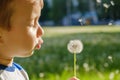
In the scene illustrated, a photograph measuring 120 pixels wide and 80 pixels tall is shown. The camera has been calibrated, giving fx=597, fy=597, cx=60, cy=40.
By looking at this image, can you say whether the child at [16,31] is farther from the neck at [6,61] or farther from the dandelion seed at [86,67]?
the dandelion seed at [86,67]

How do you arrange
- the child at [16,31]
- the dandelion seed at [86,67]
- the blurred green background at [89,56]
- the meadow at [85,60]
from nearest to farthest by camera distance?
the child at [16,31] < the blurred green background at [89,56] < the meadow at [85,60] < the dandelion seed at [86,67]

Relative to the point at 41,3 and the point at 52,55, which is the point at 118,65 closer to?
the point at 52,55

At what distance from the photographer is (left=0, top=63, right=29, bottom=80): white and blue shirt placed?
2.44 m

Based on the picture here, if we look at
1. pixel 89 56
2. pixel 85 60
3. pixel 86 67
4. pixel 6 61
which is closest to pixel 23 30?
pixel 6 61

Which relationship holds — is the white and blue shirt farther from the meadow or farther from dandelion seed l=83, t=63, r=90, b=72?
dandelion seed l=83, t=63, r=90, b=72

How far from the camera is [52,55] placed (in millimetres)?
6293

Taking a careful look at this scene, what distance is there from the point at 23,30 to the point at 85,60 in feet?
10.5

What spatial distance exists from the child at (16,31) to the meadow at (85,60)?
1.83 m

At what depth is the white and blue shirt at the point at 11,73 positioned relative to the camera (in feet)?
8.00

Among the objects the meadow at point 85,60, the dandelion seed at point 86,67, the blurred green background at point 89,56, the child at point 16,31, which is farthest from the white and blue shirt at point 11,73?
the dandelion seed at point 86,67

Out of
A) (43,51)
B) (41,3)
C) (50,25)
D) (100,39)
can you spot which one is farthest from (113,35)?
(50,25)

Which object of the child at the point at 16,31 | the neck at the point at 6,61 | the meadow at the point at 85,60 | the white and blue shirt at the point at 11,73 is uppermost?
the child at the point at 16,31

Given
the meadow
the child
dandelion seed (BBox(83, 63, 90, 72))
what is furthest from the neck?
dandelion seed (BBox(83, 63, 90, 72))

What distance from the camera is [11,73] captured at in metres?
2.48
